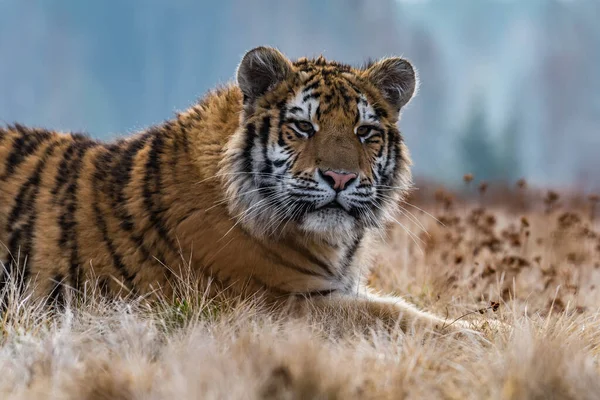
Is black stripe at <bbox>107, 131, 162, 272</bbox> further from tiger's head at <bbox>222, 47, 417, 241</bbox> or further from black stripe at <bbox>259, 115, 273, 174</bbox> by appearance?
black stripe at <bbox>259, 115, 273, 174</bbox>

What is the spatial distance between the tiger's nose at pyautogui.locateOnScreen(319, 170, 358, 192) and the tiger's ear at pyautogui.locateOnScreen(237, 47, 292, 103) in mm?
664

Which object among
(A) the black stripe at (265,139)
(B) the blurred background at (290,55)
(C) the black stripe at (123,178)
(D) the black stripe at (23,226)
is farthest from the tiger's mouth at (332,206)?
(B) the blurred background at (290,55)

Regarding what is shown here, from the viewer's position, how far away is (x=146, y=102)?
106 meters

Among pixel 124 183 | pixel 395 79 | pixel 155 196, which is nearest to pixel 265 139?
pixel 155 196

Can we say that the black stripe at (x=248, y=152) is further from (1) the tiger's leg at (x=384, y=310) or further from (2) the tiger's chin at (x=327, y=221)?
(1) the tiger's leg at (x=384, y=310)

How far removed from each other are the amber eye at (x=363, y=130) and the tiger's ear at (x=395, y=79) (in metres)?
0.37

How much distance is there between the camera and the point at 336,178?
423 cm

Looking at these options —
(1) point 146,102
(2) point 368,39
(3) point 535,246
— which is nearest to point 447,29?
(2) point 368,39

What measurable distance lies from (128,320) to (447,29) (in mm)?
146559

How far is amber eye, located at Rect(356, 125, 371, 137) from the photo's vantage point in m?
4.52

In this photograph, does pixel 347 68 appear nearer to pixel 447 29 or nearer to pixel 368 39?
pixel 368 39

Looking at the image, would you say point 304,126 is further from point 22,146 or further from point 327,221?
point 22,146

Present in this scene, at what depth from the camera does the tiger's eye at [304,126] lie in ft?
14.6

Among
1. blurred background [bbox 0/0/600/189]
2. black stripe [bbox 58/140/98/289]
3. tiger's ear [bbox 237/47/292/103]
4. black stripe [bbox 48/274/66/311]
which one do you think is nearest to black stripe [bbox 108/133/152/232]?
black stripe [bbox 58/140/98/289]
